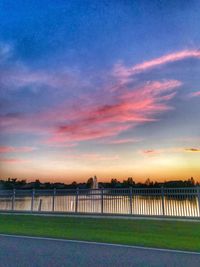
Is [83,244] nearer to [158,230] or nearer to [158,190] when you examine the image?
[158,230]

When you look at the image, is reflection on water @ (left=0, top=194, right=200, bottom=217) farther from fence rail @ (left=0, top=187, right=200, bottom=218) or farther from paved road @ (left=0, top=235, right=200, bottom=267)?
paved road @ (left=0, top=235, right=200, bottom=267)

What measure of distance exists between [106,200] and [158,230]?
29.8 feet

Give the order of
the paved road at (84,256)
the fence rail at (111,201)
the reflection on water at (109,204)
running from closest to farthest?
1. the paved road at (84,256)
2. the reflection on water at (109,204)
3. the fence rail at (111,201)

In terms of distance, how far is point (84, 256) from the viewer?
8.59m

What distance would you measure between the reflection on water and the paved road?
37.0 feet

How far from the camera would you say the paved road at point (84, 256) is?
303 inches

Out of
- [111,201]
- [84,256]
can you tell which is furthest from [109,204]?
[84,256]

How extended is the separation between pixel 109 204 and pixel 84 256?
51.4ft

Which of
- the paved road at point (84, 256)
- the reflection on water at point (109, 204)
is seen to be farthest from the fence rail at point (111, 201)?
the paved road at point (84, 256)

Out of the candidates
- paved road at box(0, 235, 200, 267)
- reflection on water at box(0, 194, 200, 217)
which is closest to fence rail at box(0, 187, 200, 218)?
reflection on water at box(0, 194, 200, 217)

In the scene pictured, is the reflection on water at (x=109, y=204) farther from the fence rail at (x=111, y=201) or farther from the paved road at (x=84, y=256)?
the paved road at (x=84, y=256)

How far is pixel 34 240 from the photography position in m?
11.7

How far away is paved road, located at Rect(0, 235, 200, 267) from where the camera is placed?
25.3 ft

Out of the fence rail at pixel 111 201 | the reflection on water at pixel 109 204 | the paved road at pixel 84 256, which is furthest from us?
the fence rail at pixel 111 201
